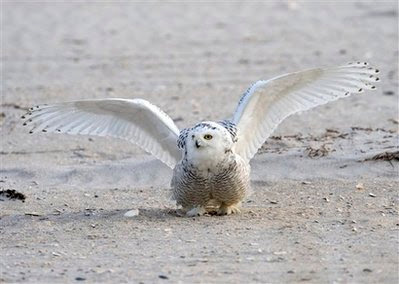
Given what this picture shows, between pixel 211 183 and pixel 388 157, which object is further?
pixel 388 157

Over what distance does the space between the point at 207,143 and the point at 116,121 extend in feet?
3.90

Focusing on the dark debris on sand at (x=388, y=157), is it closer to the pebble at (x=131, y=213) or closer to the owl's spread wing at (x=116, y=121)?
the owl's spread wing at (x=116, y=121)

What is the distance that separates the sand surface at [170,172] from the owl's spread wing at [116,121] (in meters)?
0.46

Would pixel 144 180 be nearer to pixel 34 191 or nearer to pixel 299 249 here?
pixel 34 191

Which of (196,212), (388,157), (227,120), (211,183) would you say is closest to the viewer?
(211,183)

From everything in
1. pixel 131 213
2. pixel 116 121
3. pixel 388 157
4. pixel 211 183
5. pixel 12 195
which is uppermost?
pixel 116 121

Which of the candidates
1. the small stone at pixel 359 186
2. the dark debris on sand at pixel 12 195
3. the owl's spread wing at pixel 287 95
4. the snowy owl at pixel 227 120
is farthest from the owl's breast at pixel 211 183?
the dark debris on sand at pixel 12 195

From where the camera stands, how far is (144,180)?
9.59 m

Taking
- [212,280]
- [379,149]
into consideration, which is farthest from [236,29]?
[212,280]

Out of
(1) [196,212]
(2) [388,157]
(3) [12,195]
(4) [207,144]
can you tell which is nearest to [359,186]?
(2) [388,157]

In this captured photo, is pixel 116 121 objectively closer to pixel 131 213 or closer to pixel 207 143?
pixel 131 213

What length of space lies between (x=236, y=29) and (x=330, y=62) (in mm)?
3488

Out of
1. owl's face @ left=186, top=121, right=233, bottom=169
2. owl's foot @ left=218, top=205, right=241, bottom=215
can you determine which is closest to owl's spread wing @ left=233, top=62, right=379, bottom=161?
owl's foot @ left=218, top=205, right=241, bottom=215

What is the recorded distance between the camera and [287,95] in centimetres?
853
